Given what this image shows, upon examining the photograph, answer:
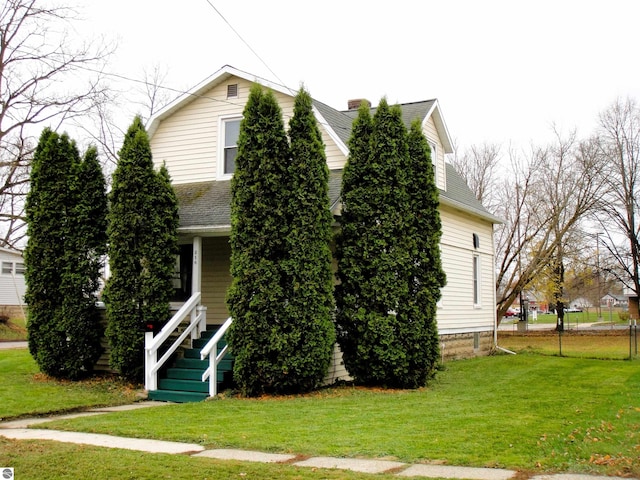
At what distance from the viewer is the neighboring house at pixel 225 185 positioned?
13.9 meters

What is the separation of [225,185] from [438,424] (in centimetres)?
860

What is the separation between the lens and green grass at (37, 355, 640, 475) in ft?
21.5

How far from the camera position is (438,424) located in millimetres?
8039

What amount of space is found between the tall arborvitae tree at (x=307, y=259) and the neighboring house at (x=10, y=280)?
27.9 metres

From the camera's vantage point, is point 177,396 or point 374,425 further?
point 177,396

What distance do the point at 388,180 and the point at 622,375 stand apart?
7014mm

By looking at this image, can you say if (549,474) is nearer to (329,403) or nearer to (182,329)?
(329,403)

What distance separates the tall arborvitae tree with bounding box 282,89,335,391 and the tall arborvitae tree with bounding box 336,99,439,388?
57 centimetres

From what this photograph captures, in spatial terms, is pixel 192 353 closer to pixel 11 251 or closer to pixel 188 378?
pixel 188 378

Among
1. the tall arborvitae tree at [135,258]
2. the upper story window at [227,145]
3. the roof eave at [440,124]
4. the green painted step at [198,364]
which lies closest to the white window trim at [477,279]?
the roof eave at [440,124]

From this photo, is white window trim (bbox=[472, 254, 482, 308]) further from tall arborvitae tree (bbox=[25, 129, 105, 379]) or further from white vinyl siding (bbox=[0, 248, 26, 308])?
white vinyl siding (bbox=[0, 248, 26, 308])

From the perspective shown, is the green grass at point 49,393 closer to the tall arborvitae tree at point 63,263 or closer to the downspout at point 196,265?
the tall arborvitae tree at point 63,263

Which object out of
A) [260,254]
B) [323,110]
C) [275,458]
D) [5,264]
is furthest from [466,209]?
[5,264]

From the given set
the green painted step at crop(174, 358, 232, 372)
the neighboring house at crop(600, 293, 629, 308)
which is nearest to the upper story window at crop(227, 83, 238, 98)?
the green painted step at crop(174, 358, 232, 372)
